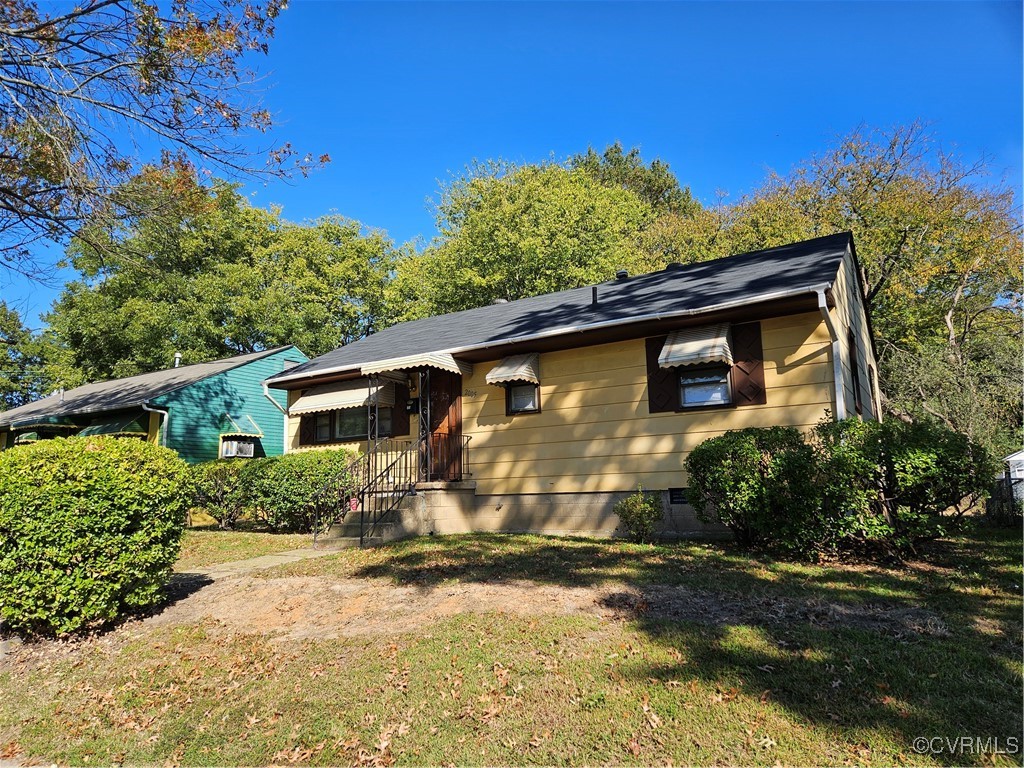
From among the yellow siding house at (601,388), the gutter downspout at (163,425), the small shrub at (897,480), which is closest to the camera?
the small shrub at (897,480)

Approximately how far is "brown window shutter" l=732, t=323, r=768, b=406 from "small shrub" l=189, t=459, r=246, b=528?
10.0m

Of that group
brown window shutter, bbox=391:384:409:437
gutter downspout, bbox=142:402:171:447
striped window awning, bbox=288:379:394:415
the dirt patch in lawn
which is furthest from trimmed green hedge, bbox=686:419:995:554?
gutter downspout, bbox=142:402:171:447

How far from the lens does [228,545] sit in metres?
10.3

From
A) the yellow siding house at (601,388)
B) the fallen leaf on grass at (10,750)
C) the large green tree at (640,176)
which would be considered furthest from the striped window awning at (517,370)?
the large green tree at (640,176)

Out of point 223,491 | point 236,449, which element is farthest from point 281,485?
point 236,449

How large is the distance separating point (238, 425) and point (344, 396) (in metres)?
10.2

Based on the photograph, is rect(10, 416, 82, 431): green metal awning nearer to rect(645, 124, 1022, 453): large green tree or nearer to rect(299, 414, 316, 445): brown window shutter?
rect(299, 414, 316, 445): brown window shutter

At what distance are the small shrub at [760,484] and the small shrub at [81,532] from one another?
6.13 metres

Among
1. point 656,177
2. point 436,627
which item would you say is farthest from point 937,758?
point 656,177

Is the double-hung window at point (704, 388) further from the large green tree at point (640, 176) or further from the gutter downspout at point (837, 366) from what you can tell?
the large green tree at point (640, 176)

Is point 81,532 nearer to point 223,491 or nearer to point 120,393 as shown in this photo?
point 223,491

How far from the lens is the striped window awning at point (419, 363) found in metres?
10.7

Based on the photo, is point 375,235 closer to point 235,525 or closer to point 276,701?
point 235,525

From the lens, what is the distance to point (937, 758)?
287 centimetres
